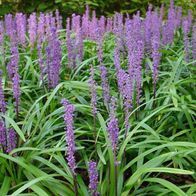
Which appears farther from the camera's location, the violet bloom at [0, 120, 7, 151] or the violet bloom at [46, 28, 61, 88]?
the violet bloom at [46, 28, 61, 88]

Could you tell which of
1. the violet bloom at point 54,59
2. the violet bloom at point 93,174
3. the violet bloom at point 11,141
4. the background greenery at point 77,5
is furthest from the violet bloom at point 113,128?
the background greenery at point 77,5

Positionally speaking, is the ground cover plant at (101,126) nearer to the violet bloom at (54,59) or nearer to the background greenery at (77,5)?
the violet bloom at (54,59)

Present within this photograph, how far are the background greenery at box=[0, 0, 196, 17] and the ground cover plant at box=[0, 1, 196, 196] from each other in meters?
4.95

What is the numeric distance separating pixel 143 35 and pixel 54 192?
10.4 feet

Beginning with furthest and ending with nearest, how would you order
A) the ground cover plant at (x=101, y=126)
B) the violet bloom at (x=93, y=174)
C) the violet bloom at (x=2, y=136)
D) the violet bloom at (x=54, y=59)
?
the violet bloom at (x=54, y=59), the violet bloom at (x=2, y=136), the ground cover plant at (x=101, y=126), the violet bloom at (x=93, y=174)

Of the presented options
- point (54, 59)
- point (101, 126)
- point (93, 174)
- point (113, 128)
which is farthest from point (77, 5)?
point (93, 174)

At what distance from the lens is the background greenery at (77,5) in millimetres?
11039

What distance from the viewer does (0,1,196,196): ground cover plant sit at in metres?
3.11

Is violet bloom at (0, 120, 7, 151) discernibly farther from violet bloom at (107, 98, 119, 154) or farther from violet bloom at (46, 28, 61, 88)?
violet bloom at (46, 28, 61, 88)

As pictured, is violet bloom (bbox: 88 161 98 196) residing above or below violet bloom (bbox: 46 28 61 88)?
below

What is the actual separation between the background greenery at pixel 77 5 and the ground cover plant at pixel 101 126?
495cm

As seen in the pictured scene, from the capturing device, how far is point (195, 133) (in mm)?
3900

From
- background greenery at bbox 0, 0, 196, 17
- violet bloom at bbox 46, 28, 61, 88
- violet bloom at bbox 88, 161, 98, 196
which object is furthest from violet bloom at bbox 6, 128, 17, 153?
background greenery at bbox 0, 0, 196, 17

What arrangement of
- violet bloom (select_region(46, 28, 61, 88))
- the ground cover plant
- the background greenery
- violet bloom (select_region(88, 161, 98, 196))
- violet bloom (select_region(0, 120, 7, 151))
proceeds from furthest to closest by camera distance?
the background greenery → violet bloom (select_region(46, 28, 61, 88)) → violet bloom (select_region(0, 120, 7, 151)) → the ground cover plant → violet bloom (select_region(88, 161, 98, 196))
